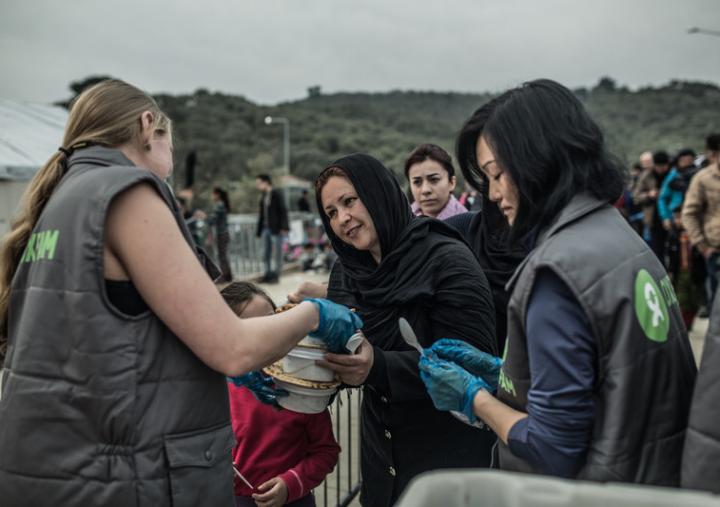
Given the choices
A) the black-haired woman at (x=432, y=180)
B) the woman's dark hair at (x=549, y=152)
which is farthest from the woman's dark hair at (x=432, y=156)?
the woman's dark hair at (x=549, y=152)

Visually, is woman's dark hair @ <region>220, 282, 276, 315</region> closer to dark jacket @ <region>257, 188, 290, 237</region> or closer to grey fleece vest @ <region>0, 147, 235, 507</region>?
grey fleece vest @ <region>0, 147, 235, 507</region>

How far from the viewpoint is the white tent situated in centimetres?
612

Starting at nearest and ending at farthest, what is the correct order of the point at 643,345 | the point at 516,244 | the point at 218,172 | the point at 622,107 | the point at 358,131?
the point at 643,345
the point at 516,244
the point at 218,172
the point at 622,107
the point at 358,131

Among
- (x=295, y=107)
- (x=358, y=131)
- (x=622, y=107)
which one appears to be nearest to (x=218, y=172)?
(x=358, y=131)

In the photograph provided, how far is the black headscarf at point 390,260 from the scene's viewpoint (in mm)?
2023

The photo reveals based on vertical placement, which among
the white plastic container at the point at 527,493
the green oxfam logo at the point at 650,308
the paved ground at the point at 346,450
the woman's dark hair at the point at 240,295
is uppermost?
the green oxfam logo at the point at 650,308

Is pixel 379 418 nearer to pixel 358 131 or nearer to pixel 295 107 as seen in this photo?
pixel 358 131

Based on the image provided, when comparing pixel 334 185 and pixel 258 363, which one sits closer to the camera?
pixel 258 363

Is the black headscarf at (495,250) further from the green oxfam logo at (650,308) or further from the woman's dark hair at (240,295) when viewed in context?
the green oxfam logo at (650,308)

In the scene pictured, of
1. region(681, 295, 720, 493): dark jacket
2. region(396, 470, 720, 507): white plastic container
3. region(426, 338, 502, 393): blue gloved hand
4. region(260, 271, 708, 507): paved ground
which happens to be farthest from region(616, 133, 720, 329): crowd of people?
region(396, 470, 720, 507): white plastic container

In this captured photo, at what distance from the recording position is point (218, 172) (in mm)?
49594

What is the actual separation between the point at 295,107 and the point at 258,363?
293 ft

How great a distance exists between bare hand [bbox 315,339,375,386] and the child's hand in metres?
0.47

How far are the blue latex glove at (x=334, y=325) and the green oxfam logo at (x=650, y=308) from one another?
0.80 meters
